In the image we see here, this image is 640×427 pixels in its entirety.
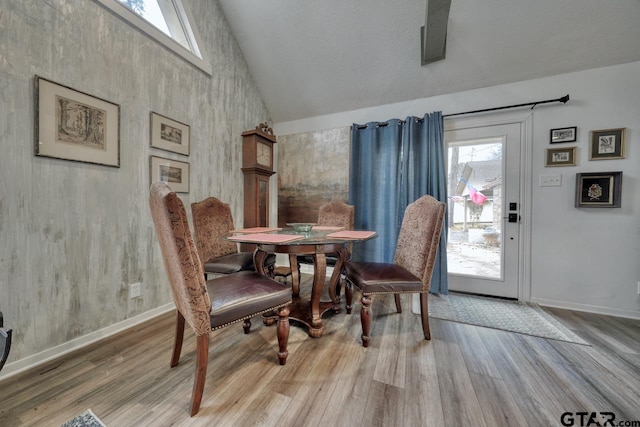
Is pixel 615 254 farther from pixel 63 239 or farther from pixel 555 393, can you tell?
pixel 63 239

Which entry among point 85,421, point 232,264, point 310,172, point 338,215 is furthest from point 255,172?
point 85,421

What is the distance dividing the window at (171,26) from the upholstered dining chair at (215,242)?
1481mm

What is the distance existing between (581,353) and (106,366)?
123 inches

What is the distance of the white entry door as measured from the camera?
2506 mm

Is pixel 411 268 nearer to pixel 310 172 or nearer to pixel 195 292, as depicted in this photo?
pixel 195 292

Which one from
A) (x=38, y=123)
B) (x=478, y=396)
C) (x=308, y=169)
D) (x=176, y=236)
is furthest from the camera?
(x=308, y=169)

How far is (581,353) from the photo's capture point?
1557 millimetres

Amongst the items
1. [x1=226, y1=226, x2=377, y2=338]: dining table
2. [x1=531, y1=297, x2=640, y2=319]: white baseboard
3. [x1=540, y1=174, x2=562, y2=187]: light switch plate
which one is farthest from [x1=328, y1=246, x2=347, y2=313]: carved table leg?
[x1=540, y1=174, x2=562, y2=187]: light switch plate

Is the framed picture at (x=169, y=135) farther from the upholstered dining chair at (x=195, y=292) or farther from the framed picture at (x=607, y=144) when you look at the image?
the framed picture at (x=607, y=144)

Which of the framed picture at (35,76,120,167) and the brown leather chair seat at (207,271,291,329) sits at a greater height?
the framed picture at (35,76,120,167)

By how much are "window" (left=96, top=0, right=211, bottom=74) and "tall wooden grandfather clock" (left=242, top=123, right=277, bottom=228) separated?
85cm

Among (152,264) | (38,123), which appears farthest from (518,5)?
(152,264)

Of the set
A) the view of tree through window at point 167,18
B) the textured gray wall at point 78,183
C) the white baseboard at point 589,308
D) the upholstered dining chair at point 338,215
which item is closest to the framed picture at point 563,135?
the white baseboard at point 589,308

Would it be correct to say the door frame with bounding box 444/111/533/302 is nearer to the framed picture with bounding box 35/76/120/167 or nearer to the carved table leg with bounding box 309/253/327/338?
the carved table leg with bounding box 309/253/327/338
